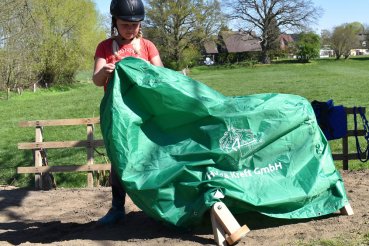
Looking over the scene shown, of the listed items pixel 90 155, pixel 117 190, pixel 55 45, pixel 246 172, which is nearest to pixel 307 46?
pixel 55 45

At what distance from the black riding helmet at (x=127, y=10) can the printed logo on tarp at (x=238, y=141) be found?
1.32 m

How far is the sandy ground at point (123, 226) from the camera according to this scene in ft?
13.0

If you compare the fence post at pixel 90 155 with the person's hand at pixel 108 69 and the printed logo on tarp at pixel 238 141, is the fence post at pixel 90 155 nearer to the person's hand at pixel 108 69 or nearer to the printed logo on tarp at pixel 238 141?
the person's hand at pixel 108 69

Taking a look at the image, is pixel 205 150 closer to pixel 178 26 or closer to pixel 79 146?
pixel 79 146

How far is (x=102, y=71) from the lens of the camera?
4.36 metres

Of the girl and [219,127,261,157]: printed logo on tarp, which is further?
the girl

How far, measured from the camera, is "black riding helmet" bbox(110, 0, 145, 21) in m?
4.27

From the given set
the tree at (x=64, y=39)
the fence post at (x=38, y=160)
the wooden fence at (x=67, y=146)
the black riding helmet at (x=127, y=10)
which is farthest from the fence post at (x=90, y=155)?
the tree at (x=64, y=39)

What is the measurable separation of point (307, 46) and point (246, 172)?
232ft

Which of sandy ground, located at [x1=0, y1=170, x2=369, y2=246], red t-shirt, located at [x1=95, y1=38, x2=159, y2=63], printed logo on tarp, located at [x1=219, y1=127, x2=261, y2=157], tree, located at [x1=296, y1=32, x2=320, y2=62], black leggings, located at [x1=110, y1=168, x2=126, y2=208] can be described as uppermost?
tree, located at [x1=296, y1=32, x2=320, y2=62]

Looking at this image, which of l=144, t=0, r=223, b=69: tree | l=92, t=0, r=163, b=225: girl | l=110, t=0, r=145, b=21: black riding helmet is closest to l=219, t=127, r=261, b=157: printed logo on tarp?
l=92, t=0, r=163, b=225: girl

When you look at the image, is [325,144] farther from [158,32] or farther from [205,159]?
[158,32]

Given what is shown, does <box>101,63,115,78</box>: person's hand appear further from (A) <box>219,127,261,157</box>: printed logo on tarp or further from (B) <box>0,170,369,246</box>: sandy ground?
(B) <box>0,170,369,246</box>: sandy ground

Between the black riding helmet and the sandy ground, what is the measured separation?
1909 mm
